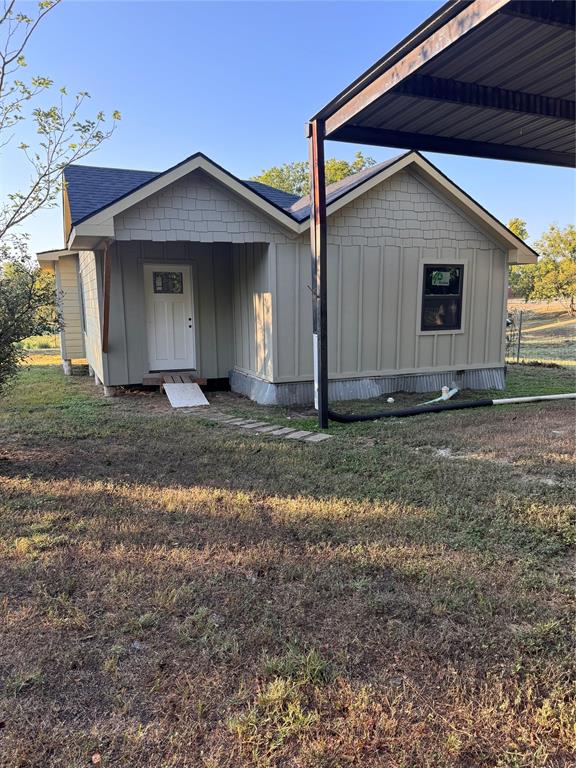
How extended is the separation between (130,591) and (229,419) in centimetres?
420

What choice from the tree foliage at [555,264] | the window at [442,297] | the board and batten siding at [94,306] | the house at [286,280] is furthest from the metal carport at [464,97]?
the tree foliage at [555,264]

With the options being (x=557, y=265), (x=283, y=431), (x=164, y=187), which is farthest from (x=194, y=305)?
(x=557, y=265)

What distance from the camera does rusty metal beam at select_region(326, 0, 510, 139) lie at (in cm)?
356

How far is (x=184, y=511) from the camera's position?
3.39 meters

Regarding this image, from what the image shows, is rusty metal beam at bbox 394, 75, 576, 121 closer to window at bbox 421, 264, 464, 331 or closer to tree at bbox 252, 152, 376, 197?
window at bbox 421, 264, 464, 331

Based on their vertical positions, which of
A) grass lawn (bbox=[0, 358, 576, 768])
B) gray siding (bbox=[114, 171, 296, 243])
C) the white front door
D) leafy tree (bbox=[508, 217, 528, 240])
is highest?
leafy tree (bbox=[508, 217, 528, 240])

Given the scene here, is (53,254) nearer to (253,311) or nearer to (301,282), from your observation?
(253,311)

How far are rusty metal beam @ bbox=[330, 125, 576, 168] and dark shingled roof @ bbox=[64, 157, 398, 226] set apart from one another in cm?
103

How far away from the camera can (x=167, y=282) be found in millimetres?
8719

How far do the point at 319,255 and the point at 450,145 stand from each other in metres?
2.61

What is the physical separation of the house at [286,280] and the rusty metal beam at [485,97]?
1.92 m

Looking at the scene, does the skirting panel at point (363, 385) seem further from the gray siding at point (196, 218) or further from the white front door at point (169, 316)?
the gray siding at point (196, 218)

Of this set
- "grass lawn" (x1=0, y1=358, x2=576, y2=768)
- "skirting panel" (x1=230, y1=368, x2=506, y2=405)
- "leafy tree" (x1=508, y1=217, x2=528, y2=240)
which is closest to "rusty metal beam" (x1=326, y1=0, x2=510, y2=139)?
"grass lawn" (x1=0, y1=358, x2=576, y2=768)

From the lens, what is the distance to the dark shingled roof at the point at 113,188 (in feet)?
24.3
